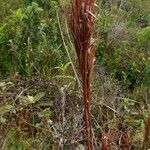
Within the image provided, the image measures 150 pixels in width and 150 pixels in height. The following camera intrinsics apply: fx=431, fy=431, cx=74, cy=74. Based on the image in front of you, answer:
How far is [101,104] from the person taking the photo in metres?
3.18

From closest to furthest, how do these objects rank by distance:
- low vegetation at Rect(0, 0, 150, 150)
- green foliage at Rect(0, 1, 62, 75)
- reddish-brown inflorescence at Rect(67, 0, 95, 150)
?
reddish-brown inflorescence at Rect(67, 0, 95, 150)
low vegetation at Rect(0, 0, 150, 150)
green foliage at Rect(0, 1, 62, 75)

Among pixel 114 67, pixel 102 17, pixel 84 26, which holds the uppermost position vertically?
pixel 84 26

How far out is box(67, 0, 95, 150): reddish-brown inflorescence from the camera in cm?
108

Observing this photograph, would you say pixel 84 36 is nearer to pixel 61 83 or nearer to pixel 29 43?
pixel 61 83

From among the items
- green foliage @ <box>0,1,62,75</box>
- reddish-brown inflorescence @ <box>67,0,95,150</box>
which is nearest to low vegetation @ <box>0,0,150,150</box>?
green foliage @ <box>0,1,62,75</box>

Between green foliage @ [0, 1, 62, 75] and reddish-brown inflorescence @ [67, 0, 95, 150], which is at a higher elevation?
reddish-brown inflorescence @ [67, 0, 95, 150]

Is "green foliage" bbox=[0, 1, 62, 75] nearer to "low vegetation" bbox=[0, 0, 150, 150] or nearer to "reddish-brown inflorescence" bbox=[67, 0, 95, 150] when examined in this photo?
"low vegetation" bbox=[0, 0, 150, 150]

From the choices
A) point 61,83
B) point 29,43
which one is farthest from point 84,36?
point 29,43

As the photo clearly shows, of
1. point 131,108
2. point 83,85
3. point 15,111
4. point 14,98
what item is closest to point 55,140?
point 15,111

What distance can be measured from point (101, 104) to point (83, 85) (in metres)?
2.01

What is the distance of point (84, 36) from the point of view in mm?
1115

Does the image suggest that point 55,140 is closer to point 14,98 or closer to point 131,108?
point 14,98

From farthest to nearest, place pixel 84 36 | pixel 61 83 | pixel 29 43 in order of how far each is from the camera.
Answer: pixel 29 43 → pixel 61 83 → pixel 84 36

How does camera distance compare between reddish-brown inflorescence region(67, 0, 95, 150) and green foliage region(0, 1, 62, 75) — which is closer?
reddish-brown inflorescence region(67, 0, 95, 150)
